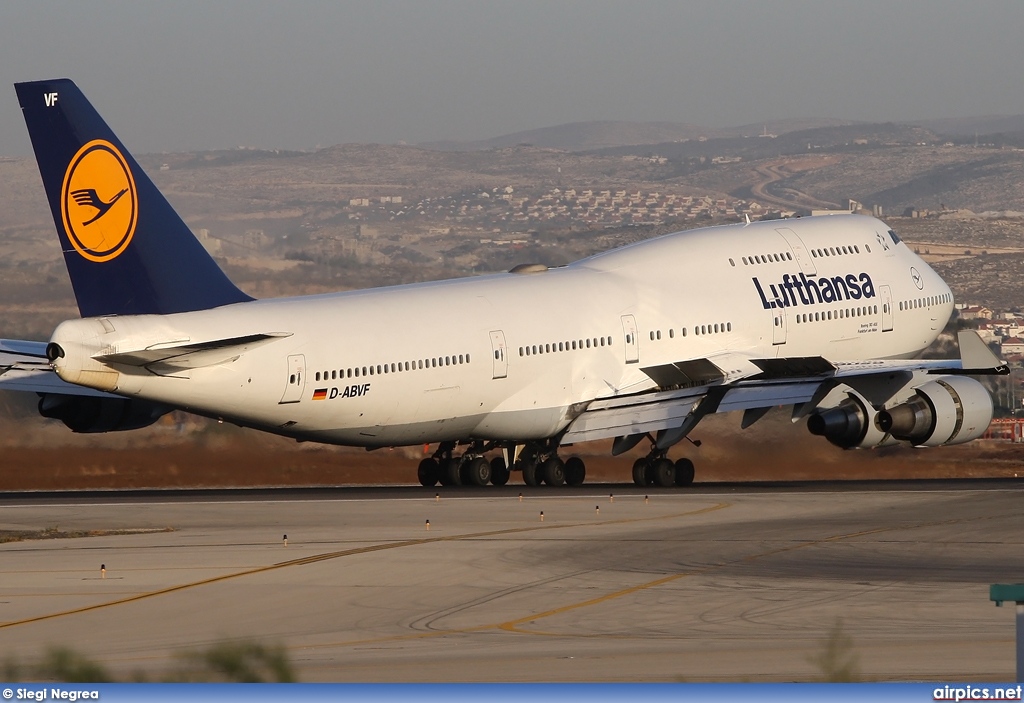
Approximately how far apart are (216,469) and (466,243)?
109 meters

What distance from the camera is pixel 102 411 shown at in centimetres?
4684

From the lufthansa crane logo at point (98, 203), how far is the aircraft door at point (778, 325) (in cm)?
1897

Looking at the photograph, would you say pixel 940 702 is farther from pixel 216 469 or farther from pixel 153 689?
pixel 216 469

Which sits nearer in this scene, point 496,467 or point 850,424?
point 850,424

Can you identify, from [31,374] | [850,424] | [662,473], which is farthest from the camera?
[662,473]

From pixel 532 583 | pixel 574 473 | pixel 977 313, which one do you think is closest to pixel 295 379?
Answer: pixel 574 473

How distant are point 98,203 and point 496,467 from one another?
14.1 meters

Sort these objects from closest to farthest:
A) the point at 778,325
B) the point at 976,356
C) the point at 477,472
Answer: the point at 976,356 → the point at 477,472 → the point at 778,325

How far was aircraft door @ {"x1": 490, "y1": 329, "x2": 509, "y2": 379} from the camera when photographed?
46.0 metres

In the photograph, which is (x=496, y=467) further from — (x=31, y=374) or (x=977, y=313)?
(x=977, y=313)

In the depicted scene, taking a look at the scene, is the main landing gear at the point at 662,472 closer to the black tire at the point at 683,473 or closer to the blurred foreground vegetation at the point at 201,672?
the black tire at the point at 683,473

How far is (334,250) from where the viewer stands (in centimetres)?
12450

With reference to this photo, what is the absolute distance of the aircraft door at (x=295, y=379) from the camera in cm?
4169

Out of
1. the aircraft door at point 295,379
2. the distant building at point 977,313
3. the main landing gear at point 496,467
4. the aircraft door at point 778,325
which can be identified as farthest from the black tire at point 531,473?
the distant building at point 977,313
